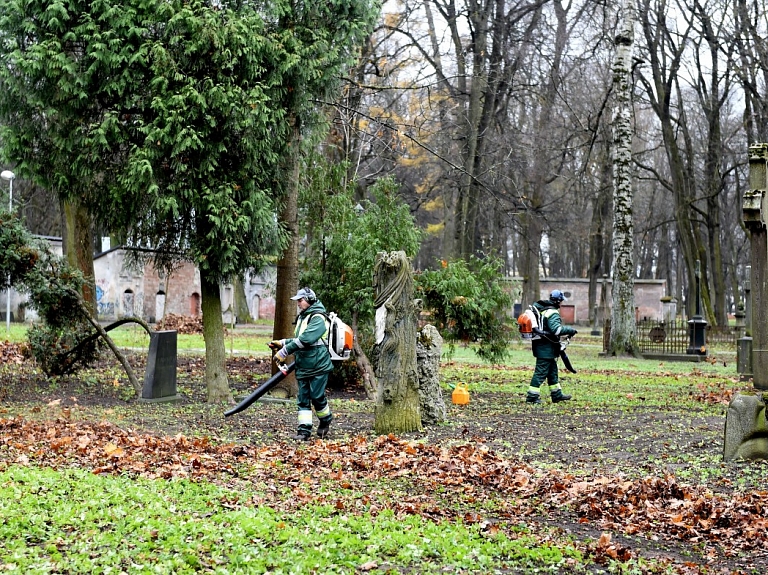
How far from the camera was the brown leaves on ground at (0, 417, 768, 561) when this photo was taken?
7.29 metres

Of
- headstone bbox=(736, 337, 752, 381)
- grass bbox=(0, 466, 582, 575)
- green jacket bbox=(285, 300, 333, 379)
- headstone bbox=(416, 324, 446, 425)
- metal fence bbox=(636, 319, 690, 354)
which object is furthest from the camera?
metal fence bbox=(636, 319, 690, 354)

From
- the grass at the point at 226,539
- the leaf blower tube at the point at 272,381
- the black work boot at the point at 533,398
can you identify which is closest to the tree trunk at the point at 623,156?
the black work boot at the point at 533,398

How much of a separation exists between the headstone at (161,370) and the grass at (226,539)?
8.33m

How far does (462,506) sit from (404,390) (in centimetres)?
441

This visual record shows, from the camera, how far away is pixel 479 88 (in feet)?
102

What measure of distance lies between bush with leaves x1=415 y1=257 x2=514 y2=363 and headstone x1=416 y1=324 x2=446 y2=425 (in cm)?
456

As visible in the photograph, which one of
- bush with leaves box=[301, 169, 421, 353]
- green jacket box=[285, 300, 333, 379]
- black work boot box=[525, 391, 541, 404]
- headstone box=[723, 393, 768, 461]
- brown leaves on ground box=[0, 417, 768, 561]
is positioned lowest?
brown leaves on ground box=[0, 417, 768, 561]

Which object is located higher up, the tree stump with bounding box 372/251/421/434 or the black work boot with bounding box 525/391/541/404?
the tree stump with bounding box 372/251/421/434

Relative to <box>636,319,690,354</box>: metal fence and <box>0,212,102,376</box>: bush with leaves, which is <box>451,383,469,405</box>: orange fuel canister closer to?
<box>0,212,102,376</box>: bush with leaves

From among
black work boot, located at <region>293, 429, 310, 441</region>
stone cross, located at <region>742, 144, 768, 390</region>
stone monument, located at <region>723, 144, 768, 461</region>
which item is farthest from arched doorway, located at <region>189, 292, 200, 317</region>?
stone cross, located at <region>742, 144, 768, 390</region>

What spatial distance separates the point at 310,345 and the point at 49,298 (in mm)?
7156

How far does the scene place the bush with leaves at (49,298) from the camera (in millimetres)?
16328

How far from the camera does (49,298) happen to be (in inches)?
664

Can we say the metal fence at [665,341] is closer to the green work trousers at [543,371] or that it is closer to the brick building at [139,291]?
the green work trousers at [543,371]
